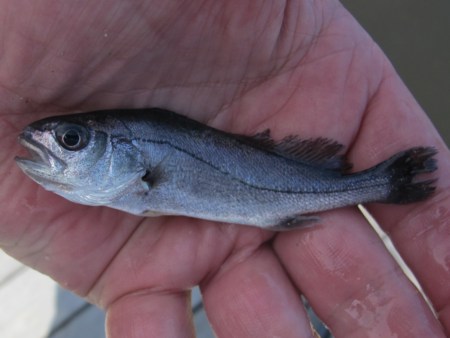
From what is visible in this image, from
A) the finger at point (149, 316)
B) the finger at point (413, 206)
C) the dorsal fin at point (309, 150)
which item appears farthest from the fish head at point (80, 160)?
the finger at point (413, 206)

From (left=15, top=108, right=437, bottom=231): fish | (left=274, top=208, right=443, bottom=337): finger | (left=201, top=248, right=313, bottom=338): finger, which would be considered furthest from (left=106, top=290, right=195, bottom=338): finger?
(left=274, top=208, right=443, bottom=337): finger

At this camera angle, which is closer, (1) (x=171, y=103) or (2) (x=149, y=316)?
(2) (x=149, y=316)

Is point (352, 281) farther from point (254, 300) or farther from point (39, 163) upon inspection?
point (39, 163)

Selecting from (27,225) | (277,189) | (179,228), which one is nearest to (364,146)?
(277,189)

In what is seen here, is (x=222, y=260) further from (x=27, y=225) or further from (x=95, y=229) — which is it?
(x=27, y=225)

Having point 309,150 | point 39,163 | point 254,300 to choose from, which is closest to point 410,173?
point 309,150

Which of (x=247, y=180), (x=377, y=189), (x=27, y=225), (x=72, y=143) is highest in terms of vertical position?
(x=377, y=189)

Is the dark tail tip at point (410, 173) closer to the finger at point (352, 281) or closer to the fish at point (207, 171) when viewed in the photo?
the fish at point (207, 171)
